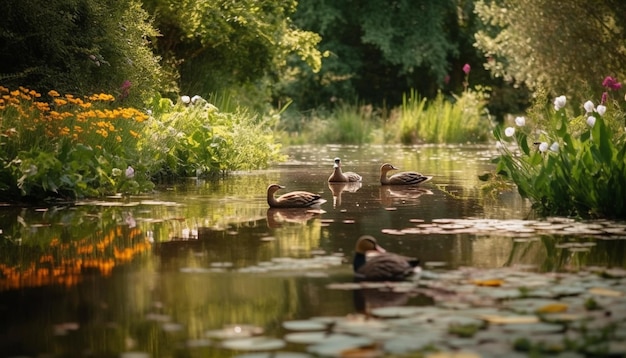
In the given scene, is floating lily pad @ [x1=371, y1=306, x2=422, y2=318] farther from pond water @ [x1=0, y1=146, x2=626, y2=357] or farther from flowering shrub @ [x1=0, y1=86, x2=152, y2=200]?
flowering shrub @ [x1=0, y1=86, x2=152, y2=200]

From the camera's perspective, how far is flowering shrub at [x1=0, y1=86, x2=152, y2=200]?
14852 mm

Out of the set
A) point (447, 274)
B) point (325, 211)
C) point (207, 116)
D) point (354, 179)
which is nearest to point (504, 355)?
point (447, 274)

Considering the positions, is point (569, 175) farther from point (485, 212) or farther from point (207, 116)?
point (207, 116)

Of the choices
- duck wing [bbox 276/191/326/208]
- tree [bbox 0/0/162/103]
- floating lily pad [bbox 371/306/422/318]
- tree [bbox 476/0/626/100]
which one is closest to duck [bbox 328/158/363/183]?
tree [bbox 0/0/162/103]

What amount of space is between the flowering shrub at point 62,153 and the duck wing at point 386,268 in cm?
658

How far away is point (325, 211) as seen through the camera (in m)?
14.5

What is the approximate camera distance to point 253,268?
9.61 meters

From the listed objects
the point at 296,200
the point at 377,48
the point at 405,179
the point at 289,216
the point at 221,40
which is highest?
the point at 377,48

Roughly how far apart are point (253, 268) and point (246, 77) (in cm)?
2013

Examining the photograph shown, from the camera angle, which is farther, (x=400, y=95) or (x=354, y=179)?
(x=400, y=95)

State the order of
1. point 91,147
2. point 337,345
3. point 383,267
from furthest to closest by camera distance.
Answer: point 91,147
point 383,267
point 337,345

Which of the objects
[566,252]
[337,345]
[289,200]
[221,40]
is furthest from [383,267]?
[221,40]

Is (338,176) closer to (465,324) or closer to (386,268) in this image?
(386,268)

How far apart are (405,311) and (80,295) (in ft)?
7.60
